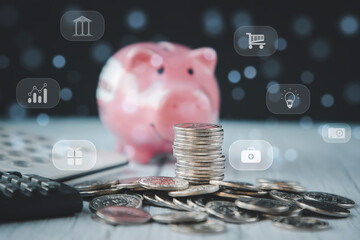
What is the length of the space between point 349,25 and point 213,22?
0.93 meters

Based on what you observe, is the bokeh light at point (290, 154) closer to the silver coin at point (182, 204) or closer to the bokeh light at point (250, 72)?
the silver coin at point (182, 204)

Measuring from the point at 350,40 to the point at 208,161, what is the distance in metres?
2.15

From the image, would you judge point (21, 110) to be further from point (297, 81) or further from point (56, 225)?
point (56, 225)

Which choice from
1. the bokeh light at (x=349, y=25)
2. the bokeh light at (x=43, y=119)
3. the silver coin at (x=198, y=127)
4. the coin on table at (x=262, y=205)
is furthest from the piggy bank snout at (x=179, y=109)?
the bokeh light at (x=349, y=25)

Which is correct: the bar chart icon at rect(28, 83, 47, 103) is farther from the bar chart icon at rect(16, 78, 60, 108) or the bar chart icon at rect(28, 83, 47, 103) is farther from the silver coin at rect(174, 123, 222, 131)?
the silver coin at rect(174, 123, 222, 131)

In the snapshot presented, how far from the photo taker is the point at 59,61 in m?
2.98

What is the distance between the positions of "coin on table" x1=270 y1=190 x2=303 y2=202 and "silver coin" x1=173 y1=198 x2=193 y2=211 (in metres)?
0.23

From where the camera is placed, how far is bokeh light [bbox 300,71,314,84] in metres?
2.95

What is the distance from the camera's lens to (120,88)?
1.54 metres

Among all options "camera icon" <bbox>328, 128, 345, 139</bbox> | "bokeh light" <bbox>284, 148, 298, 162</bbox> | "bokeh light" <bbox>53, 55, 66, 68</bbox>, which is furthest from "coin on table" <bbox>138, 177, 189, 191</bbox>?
"bokeh light" <bbox>53, 55, 66, 68</bbox>

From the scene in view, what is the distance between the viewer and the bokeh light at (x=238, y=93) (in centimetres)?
305

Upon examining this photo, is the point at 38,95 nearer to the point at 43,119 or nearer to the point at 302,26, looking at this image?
the point at 43,119

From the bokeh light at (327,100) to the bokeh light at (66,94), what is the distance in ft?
5.85

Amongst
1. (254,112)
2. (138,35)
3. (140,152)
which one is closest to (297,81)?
(254,112)
